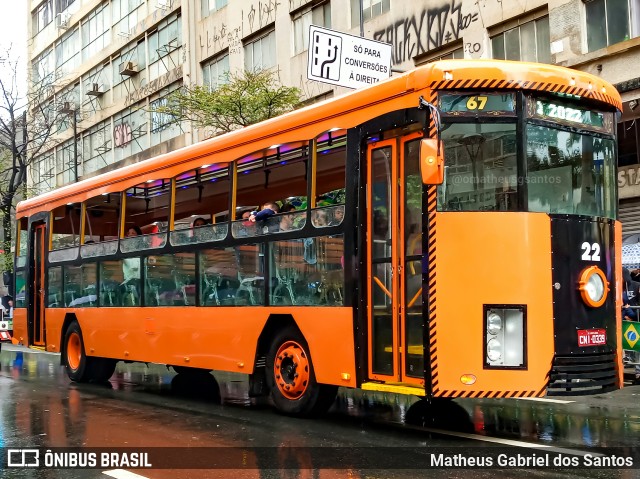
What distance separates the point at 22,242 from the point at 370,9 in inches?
538

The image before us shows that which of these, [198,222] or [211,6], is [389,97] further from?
[211,6]

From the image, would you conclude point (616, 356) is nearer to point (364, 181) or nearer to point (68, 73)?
→ point (364, 181)

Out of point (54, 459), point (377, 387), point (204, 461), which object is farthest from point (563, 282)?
point (54, 459)

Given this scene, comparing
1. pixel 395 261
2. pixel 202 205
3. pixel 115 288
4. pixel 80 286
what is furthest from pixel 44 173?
pixel 395 261

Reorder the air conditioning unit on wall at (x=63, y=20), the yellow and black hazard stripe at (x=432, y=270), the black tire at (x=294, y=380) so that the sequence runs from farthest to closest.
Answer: the air conditioning unit on wall at (x=63, y=20) → the black tire at (x=294, y=380) → the yellow and black hazard stripe at (x=432, y=270)

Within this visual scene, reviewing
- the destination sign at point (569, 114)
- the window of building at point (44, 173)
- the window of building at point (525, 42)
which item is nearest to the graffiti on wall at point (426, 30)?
the window of building at point (525, 42)

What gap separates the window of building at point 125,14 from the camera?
40.1m

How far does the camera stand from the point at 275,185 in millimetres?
9891

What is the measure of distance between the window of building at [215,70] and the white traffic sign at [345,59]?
727 inches

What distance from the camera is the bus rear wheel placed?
1385 centimetres

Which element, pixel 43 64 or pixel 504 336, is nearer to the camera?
pixel 504 336

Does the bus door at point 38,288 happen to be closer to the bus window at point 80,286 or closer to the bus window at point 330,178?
the bus window at point 80,286

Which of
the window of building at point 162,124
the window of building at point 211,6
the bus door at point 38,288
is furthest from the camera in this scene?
the window of building at point 162,124

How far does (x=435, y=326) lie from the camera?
7492 millimetres
